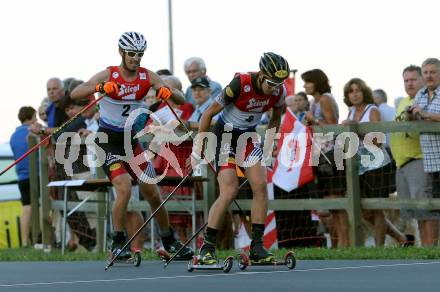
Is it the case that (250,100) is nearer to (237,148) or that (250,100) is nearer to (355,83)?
(237,148)

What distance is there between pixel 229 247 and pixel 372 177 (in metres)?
2.11

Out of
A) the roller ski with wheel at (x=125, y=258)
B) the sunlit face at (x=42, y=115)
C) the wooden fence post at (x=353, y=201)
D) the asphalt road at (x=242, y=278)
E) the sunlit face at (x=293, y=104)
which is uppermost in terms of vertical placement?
the sunlit face at (x=42, y=115)

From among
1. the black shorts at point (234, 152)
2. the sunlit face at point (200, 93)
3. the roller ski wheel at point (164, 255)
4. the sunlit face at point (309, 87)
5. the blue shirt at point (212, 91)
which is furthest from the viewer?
the blue shirt at point (212, 91)

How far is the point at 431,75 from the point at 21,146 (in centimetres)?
813

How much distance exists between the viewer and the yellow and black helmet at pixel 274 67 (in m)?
12.7

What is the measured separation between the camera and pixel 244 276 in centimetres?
1219

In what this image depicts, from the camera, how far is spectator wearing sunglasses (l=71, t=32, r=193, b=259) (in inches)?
571

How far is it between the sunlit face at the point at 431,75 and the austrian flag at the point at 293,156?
5.97ft

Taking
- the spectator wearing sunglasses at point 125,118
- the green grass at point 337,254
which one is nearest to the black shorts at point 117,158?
the spectator wearing sunglasses at point 125,118

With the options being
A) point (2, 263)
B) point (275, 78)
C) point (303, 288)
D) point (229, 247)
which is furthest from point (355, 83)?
point (303, 288)

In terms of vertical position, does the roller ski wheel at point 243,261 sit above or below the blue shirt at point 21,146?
below

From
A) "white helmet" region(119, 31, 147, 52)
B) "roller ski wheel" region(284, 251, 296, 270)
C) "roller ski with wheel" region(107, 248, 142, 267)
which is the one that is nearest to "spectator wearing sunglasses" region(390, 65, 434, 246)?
"roller ski wheel" region(284, 251, 296, 270)

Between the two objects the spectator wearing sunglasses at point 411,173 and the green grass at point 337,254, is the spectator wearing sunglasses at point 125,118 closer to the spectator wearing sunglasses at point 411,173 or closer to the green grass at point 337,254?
the green grass at point 337,254

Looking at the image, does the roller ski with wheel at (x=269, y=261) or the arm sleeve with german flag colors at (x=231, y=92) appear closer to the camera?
the roller ski with wheel at (x=269, y=261)
